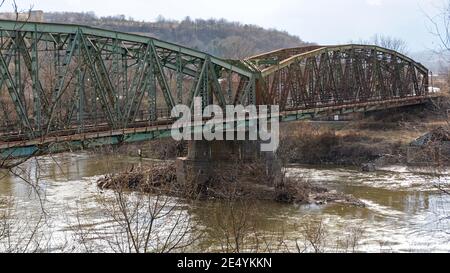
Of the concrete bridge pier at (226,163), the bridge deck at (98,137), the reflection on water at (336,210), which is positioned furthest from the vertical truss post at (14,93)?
the concrete bridge pier at (226,163)

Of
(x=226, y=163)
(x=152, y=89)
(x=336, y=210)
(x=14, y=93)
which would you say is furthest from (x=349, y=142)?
(x=14, y=93)

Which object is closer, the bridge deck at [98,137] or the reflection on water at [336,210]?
the bridge deck at [98,137]

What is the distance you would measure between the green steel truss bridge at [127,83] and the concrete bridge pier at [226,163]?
11.0ft

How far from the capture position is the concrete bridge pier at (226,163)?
3844 centimetres

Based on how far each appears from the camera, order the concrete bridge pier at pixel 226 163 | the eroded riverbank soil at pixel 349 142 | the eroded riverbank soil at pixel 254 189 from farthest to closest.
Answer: the eroded riverbank soil at pixel 349 142 < the concrete bridge pier at pixel 226 163 < the eroded riverbank soil at pixel 254 189

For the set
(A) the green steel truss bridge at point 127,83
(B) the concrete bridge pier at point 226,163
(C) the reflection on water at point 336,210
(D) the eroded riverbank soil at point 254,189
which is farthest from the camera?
(B) the concrete bridge pier at point 226,163

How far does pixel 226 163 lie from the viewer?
39.5 meters

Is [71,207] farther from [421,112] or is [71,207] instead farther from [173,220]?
[421,112]

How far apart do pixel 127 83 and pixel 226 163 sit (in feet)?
33.5

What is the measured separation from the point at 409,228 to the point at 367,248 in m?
4.93

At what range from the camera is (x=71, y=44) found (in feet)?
84.4

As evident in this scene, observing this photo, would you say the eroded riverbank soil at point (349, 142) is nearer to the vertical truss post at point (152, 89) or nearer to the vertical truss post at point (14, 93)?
the vertical truss post at point (152, 89)

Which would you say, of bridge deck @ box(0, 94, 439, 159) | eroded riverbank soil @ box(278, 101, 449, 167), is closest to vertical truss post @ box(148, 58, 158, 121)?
bridge deck @ box(0, 94, 439, 159)
